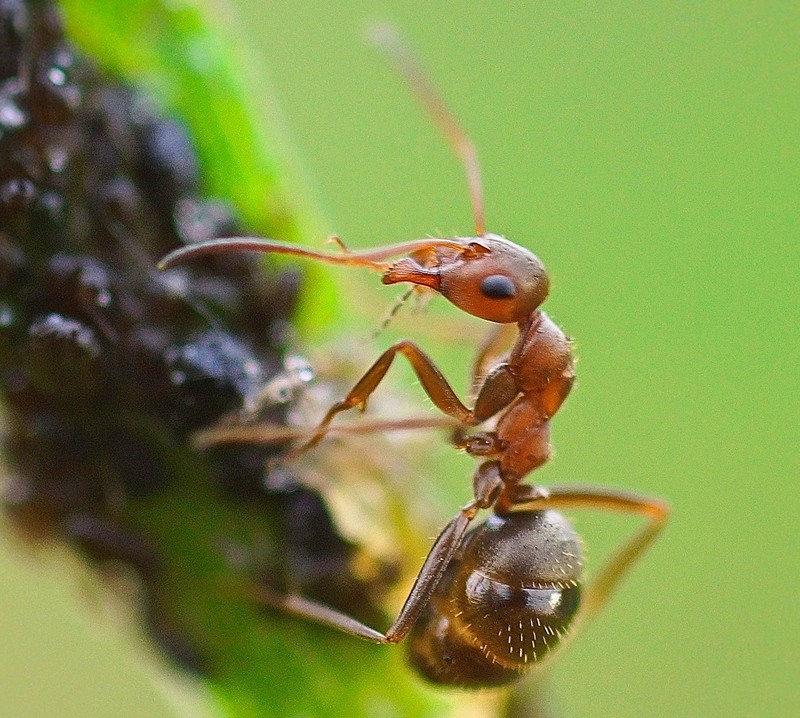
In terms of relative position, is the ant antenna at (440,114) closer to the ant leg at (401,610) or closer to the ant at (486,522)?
the ant at (486,522)

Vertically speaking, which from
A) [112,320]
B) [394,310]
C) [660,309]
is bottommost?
[660,309]

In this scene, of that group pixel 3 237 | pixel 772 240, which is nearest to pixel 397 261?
pixel 3 237

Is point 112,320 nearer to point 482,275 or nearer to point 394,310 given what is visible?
point 394,310

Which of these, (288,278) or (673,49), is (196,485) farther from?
(673,49)

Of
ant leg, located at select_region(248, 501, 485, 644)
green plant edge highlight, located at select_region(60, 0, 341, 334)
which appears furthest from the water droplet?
ant leg, located at select_region(248, 501, 485, 644)

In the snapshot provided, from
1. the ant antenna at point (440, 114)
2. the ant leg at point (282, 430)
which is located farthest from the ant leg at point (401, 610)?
the ant antenna at point (440, 114)

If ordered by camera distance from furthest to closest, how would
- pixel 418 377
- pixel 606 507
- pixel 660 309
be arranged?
pixel 660 309 < pixel 606 507 < pixel 418 377

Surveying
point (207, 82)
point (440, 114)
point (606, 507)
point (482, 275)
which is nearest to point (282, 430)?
point (482, 275)

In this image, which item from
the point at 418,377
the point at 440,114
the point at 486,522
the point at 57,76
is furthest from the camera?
the point at 440,114
